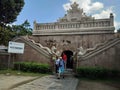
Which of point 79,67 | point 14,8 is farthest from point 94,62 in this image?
point 14,8

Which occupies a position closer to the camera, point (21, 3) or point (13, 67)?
point (13, 67)

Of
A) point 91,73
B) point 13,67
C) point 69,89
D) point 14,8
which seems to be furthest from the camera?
point 14,8

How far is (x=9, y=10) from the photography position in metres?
19.3

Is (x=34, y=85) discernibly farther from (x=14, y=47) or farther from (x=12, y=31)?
(x=12, y=31)

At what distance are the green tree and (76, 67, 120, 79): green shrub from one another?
11342mm

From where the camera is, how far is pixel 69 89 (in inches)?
327

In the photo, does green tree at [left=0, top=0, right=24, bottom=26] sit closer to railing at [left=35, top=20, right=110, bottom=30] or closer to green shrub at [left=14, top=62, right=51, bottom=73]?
railing at [left=35, top=20, right=110, bottom=30]

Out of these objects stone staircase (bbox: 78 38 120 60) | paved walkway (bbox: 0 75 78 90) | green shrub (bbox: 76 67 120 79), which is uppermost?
stone staircase (bbox: 78 38 120 60)

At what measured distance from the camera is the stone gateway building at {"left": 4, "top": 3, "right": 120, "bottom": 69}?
1319 centimetres

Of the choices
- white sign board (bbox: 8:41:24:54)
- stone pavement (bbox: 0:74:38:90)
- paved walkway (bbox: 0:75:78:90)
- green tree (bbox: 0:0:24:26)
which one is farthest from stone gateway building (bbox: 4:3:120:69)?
stone pavement (bbox: 0:74:38:90)

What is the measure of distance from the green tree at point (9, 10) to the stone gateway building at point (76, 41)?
3578 millimetres

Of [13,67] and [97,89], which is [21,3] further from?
[97,89]

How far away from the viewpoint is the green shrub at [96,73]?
11.9 metres

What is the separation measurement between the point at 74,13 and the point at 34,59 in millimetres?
6651
